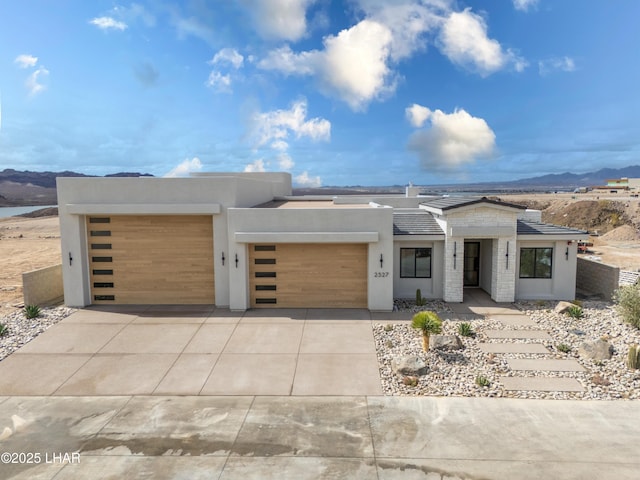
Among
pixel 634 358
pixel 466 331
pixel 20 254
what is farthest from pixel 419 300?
pixel 20 254

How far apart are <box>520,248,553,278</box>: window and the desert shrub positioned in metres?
3.30

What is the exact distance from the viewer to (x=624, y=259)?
86.5ft

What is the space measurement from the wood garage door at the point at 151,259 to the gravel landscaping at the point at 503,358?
669 cm

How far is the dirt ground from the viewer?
57.2ft

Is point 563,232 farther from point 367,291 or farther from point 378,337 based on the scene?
point 378,337

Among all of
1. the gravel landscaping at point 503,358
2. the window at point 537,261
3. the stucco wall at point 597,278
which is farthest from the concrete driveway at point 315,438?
the stucco wall at point 597,278

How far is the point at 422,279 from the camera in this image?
1590cm

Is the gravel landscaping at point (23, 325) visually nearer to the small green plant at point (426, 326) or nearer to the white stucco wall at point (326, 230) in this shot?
the white stucco wall at point (326, 230)

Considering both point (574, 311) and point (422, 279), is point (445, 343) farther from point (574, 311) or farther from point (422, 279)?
point (574, 311)

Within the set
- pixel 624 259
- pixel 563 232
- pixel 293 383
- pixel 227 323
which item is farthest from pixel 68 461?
pixel 624 259

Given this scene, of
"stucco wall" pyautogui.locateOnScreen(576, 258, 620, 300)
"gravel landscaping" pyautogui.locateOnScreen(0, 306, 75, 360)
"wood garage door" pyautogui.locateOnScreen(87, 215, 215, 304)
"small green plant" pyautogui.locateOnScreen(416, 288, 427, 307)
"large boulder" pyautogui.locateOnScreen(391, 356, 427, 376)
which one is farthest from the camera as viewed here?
"stucco wall" pyautogui.locateOnScreen(576, 258, 620, 300)

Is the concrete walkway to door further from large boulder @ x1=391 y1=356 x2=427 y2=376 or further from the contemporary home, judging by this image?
the contemporary home

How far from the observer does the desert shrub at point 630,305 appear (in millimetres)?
12031

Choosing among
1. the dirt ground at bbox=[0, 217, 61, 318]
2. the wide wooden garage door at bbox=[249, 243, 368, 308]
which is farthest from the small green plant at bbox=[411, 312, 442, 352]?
the dirt ground at bbox=[0, 217, 61, 318]
